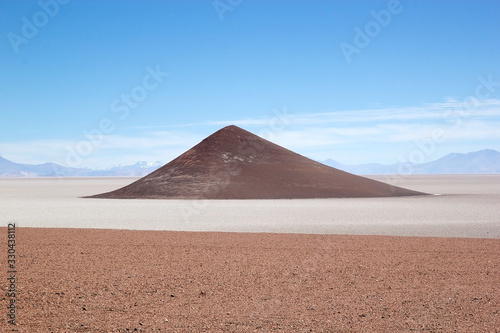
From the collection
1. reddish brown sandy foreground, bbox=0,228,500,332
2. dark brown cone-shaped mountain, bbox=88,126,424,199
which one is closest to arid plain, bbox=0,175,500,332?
reddish brown sandy foreground, bbox=0,228,500,332

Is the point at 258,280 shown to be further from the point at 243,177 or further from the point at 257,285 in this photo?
the point at 243,177

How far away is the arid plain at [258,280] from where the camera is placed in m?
8.73

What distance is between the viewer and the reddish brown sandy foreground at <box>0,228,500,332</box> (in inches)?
342

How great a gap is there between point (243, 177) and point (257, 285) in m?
39.2

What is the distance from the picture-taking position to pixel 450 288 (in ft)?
36.2

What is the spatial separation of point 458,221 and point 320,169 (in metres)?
30.1

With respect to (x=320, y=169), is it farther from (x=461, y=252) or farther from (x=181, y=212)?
(x=461, y=252)

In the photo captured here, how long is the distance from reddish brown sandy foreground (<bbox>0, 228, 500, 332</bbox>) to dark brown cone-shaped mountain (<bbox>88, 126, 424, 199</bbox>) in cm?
2983

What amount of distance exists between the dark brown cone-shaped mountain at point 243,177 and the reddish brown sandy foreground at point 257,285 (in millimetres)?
29833

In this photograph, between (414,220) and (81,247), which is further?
(414,220)

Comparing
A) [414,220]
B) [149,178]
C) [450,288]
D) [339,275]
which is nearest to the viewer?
[450,288]

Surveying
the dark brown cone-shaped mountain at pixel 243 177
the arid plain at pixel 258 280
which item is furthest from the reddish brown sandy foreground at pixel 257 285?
the dark brown cone-shaped mountain at pixel 243 177

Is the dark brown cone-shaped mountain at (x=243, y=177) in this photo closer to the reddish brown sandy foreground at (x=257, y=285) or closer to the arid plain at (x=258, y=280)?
the arid plain at (x=258, y=280)

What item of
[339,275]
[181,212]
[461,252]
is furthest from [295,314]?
[181,212]
